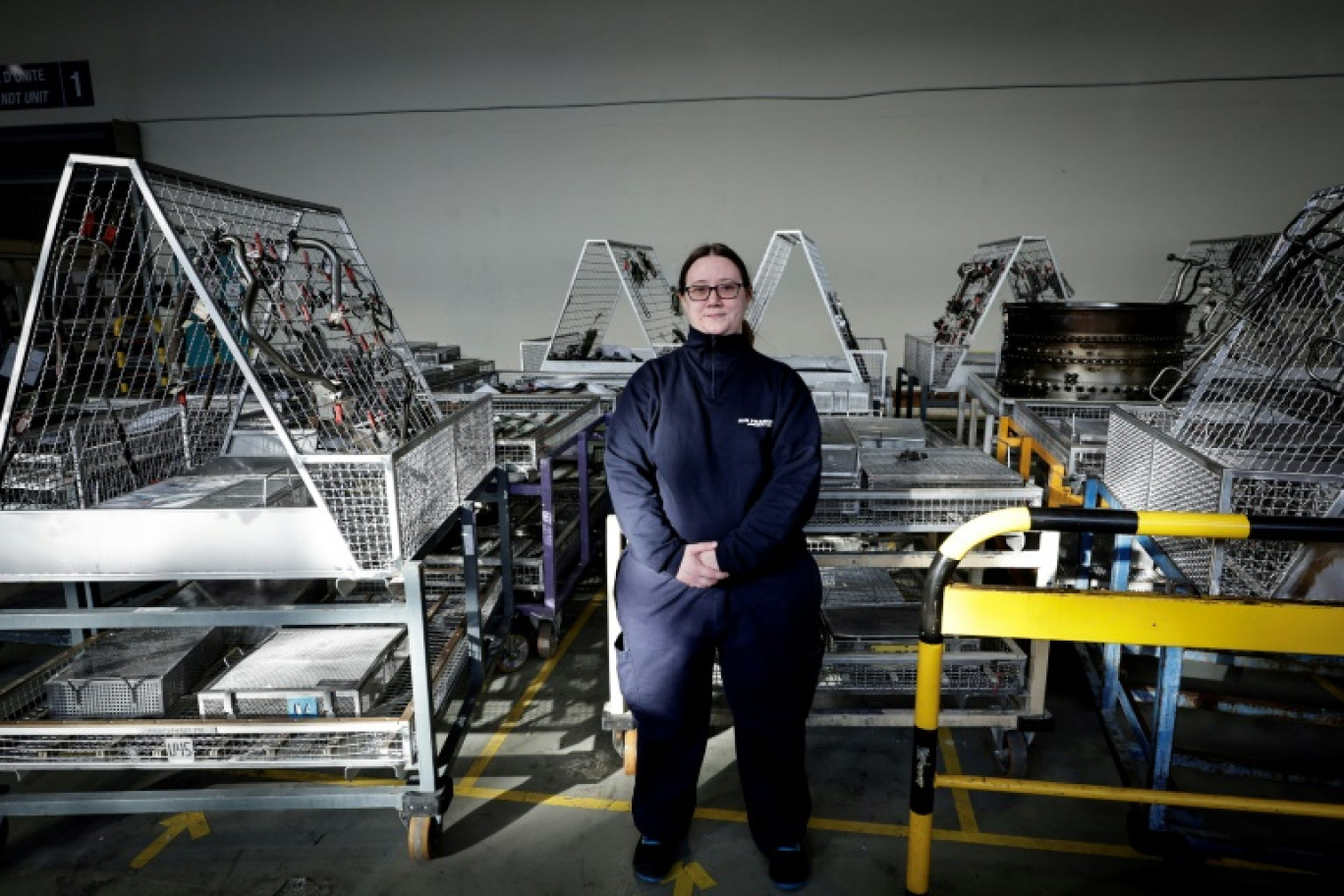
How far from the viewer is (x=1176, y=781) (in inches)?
106

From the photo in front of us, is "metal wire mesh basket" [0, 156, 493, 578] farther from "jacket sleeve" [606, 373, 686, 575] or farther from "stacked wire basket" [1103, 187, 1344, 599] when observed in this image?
"stacked wire basket" [1103, 187, 1344, 599]

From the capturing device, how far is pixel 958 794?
2.69 metres

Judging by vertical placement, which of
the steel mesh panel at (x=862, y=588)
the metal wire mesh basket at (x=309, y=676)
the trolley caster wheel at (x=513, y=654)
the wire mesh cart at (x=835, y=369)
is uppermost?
the wire mesh cart at (x=835, y=369)

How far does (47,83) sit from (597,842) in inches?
479

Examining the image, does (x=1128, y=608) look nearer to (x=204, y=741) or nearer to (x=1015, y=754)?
(x=1015, y=754)

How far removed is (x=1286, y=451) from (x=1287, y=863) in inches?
46.2

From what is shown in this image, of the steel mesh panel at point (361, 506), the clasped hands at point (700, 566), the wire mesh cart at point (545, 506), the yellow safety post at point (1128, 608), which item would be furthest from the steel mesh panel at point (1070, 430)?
the steel mesh panel at point (361, 506)

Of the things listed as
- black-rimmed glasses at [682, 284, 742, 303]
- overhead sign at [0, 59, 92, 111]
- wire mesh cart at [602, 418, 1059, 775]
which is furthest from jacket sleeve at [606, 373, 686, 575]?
overhead sign at [0, 59, 92, 111]

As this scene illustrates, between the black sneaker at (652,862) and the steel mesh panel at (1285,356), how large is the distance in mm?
1970

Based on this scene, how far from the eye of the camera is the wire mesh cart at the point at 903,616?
2.58 meters

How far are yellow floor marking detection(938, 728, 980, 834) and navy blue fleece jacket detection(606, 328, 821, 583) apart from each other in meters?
1.23

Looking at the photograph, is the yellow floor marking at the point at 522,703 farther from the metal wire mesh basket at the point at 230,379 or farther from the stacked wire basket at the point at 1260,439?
the stacked wire basket at the point at 1260,439

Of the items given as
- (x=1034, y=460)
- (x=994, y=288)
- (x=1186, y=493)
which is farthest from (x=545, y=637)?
(x=994, y=288)

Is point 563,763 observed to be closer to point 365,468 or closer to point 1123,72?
point 365,468
